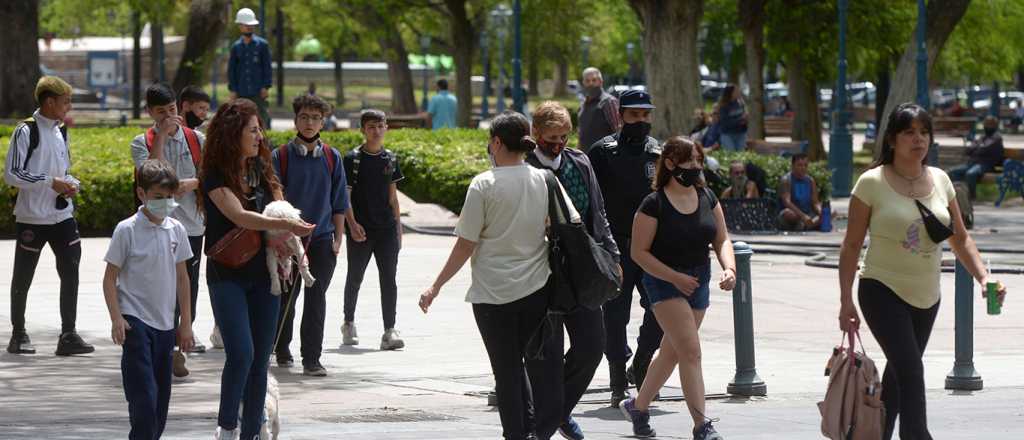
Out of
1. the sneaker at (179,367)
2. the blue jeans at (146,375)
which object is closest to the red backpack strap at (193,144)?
the sneaker at (179,367)

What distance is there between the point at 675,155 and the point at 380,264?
4.05m

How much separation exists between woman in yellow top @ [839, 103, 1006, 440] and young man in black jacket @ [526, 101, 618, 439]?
3.82 feet

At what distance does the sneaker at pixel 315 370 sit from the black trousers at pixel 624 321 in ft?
6.43

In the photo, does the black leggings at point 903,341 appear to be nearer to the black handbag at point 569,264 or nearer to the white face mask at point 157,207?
the black handbag at point 569,264

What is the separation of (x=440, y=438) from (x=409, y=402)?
3.99 ft

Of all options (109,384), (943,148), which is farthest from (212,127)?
(943,148)

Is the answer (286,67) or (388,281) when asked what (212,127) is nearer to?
(388,281)

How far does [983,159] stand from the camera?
27281 mm

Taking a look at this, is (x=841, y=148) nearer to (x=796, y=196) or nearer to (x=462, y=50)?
(x=796, y=196)

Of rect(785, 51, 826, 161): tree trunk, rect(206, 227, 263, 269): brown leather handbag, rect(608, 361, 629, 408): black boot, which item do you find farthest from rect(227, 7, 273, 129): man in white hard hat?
rect(785, 51, 826, 161): tree trunk

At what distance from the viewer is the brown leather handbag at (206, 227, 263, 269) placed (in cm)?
759

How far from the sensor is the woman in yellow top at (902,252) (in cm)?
732

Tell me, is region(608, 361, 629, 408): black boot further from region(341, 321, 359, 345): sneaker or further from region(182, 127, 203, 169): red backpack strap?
region(341, 321, 359, 345): sneaker

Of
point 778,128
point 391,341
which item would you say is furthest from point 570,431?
point 778,128
